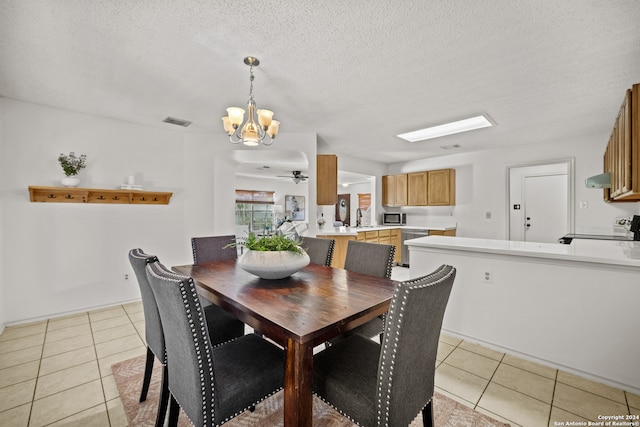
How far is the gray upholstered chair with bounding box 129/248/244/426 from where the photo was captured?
1450mm

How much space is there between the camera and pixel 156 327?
153 centimetres

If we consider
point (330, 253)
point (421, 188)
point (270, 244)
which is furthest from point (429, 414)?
point (421, 188)

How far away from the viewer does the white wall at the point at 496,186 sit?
4.09 meters

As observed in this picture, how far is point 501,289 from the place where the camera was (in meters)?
2.32

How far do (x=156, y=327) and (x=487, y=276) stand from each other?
8.18ft

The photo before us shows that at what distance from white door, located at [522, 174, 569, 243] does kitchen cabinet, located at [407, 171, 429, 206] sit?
1833mm

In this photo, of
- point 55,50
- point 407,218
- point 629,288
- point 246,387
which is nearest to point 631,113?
point 629,288

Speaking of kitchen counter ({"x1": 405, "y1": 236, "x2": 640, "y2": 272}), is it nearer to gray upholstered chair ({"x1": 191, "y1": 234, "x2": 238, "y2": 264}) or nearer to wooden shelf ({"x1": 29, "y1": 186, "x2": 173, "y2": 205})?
gray upholstered chair ({"x1": 191, "y1": 234, "x2": 238, "y2": 264})

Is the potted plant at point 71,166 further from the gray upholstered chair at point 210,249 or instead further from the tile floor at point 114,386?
the gray upholstered chair at point 210,249

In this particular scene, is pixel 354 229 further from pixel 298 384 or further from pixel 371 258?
pixel 298 384

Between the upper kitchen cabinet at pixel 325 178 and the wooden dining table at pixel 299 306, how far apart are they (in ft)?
7.53

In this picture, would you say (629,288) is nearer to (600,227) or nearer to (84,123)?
(600,227)

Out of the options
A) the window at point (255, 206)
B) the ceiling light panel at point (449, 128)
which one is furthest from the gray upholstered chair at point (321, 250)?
the window at point (255, 206)

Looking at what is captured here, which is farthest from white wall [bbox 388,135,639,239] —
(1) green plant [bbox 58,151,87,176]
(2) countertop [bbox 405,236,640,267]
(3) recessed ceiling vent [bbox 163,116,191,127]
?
(1) green plant [bbox 58,151,87,176]
